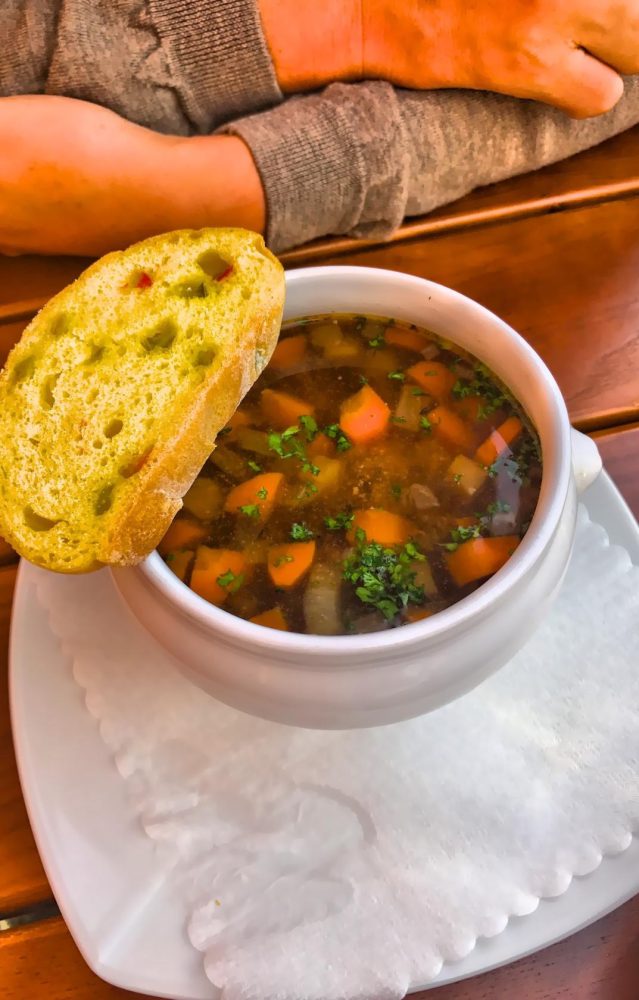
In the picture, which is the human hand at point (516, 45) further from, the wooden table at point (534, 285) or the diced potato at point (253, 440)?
the diced potato at point (253, 440)

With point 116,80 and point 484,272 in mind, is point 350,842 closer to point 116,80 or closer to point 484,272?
A: point 484,272

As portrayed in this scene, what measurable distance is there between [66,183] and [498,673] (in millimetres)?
754

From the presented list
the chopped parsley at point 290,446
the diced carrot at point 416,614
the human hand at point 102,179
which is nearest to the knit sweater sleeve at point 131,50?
the human hand at point 102,179

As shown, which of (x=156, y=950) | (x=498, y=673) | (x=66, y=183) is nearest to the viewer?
(x=156, y=950)

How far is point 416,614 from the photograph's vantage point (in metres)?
0.64

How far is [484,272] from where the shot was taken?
1029 mm

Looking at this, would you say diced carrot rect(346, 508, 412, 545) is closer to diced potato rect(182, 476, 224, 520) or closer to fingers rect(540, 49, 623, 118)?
diced potato rect(182, 476, 224, 520)

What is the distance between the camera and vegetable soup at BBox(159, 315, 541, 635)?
655 mm

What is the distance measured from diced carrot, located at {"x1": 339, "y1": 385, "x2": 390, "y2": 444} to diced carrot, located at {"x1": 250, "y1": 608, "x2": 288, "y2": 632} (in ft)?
0.61

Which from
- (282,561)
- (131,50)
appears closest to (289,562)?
(282,561)

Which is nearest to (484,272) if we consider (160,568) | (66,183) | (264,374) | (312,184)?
(312,184)

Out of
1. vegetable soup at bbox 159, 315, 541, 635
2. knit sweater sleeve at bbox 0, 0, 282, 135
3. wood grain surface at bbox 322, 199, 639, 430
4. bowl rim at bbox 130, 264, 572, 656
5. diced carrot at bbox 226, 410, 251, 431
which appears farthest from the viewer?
knit sweater sleeve at bbox 0, 0, 282, 135

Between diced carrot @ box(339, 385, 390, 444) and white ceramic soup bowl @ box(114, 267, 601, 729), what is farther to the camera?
diced carrot @ box(339, 385, 390, 444)

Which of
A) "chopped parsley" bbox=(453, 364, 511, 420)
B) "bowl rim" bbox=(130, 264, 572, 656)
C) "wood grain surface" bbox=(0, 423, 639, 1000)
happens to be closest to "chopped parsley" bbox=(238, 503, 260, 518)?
"bowl rim" bbox=(130, 264, 572, 656)
